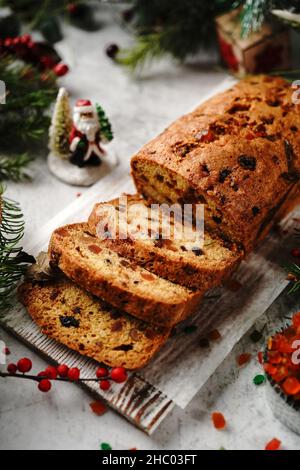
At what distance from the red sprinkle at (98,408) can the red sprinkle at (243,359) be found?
2.34 feet

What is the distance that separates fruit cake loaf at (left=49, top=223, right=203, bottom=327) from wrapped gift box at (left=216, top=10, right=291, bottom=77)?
2.03m

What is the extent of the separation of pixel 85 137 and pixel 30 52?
3.74 ft

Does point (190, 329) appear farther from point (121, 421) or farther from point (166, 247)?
point (121, 421)

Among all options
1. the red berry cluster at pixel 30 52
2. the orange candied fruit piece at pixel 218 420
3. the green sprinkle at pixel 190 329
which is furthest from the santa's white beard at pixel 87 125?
the orange candied fruit piece at pixel 218 420

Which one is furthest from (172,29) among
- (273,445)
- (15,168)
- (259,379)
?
(273,445)

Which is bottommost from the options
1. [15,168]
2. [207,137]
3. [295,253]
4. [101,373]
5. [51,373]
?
[15,168]

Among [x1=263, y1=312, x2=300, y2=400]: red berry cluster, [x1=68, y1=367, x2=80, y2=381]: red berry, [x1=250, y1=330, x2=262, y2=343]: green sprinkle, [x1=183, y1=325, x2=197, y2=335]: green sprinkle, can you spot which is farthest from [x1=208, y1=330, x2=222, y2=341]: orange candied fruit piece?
[x1=68, y1=367, x2=80, y2=381]: red berry

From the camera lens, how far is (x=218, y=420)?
9.27 ft

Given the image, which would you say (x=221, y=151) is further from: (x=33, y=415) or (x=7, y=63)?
(x=7, y=63)

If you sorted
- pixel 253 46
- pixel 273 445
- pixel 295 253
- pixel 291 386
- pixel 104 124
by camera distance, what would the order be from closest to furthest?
pixel 291 386, pixel 273 445, pixel 295 253, pixel 104 124, pixel 253 46

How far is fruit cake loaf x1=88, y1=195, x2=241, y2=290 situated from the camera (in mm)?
3002

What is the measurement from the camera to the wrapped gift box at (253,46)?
4.32 m

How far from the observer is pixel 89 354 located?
9.46ft

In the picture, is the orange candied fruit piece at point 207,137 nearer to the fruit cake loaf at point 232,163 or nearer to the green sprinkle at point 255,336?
the fruit cake loaf at point 232,163
